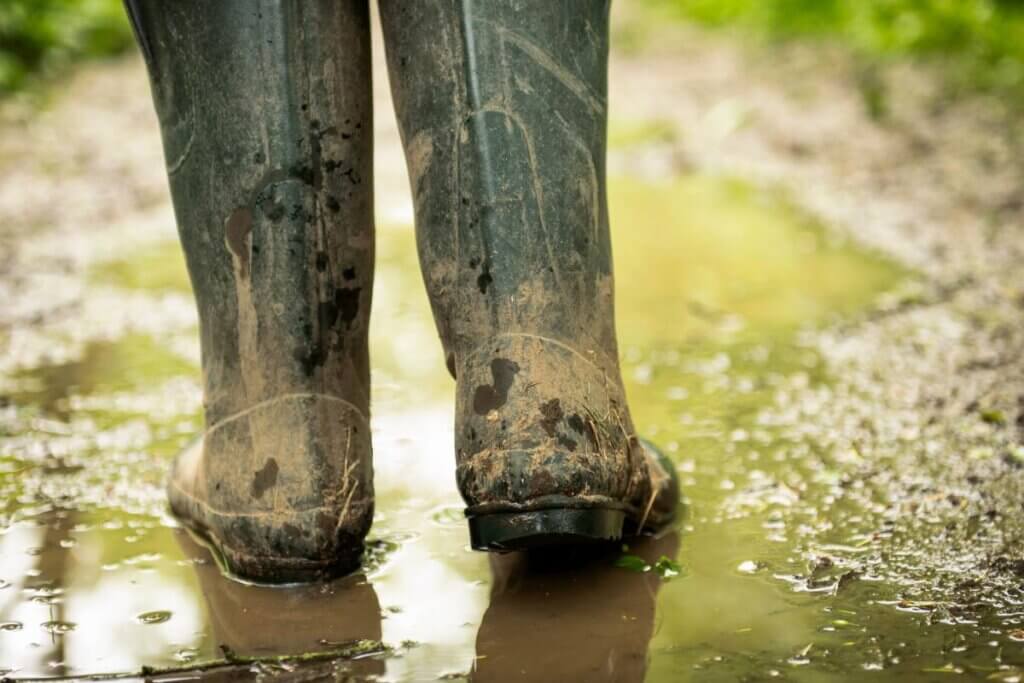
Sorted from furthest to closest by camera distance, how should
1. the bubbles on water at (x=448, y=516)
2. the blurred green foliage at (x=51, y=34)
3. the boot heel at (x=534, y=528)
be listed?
the blurred green foliage at (x=51, y=34), the bubbles on water at (x=448, y=516), the boot heel at (x=534, y=528)

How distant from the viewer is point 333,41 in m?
1.60

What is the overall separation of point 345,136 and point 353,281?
0.19 metres

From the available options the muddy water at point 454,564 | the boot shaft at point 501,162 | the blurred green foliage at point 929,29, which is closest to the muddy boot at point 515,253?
the boot shaft at point 501,162

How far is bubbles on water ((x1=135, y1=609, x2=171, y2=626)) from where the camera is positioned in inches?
59.2

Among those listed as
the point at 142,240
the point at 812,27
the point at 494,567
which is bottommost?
the point at 494,567

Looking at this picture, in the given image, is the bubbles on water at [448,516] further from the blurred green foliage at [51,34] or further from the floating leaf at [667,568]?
the blurred green foliage at [51,34]

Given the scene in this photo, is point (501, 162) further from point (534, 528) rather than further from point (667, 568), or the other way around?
point (667, 568)

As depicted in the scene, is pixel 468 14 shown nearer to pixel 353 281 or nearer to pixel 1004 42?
pixel 353 281

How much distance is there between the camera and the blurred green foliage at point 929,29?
5.93 m

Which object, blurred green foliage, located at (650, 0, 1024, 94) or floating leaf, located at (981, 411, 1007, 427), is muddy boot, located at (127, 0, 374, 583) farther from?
blurred green foliage, located at (650, 0, 1024, 94)

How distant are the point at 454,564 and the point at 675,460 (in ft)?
1.77

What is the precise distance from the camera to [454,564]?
5.45 feet

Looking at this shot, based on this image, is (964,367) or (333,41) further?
(964,367)

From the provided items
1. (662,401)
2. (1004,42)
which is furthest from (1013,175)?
(662,401)
